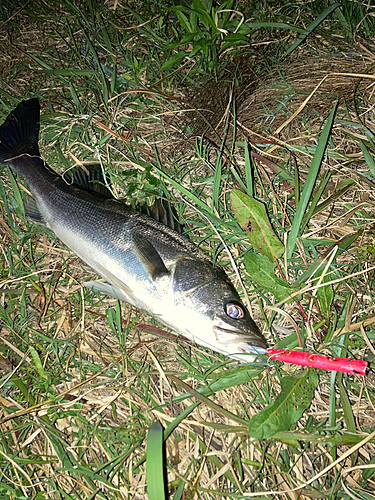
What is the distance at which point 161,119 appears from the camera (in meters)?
3.70

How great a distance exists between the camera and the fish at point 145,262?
8.31 feet

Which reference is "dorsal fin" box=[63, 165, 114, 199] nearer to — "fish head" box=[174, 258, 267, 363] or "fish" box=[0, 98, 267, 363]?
"fish" box=[0, 98, 267, 363]

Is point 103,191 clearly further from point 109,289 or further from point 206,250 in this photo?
point 206,250

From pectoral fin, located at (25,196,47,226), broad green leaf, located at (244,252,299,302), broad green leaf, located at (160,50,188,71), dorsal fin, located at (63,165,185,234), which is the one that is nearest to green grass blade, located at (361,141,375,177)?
broad green leaf, located at (244,252,299,302)

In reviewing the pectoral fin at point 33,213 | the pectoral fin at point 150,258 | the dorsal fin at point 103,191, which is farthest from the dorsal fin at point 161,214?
the pectoral fin at point 33,213

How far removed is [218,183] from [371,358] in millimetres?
1830

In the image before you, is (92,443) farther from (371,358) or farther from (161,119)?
(161,119)

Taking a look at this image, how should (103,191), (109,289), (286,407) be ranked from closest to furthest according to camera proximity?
1. (286,407)
2. (109,289)
3. (103,191)

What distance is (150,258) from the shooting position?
2693 mm

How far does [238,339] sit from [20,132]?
2.86m

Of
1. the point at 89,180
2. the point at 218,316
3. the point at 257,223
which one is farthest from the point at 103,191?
the point at 218,316

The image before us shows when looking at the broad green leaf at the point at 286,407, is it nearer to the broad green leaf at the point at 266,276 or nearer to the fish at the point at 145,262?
the fish at the point at 145,262

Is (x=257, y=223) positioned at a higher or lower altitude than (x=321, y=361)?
higher

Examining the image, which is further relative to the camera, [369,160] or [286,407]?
[369,160]
